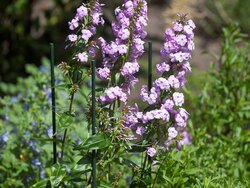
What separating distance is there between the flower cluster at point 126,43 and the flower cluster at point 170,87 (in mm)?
99

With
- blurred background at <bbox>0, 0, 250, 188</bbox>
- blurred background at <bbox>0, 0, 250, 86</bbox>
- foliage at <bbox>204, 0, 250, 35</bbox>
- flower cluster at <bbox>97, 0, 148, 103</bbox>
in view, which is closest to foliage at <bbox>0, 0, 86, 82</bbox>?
blurred background at <bbox>0, 0, 250, 86</bbox>

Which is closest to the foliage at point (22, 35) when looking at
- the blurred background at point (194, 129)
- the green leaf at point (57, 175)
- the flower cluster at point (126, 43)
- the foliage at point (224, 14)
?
the blurred background at point (194, 129)

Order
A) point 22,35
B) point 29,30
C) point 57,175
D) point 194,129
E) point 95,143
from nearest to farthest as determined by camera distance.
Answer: point 95,143, point 57,175, point 194,129, point 22,35, point 29,30

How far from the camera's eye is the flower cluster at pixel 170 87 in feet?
7.90

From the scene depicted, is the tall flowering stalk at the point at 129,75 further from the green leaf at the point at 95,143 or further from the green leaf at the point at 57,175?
the green leaf at the point at 57,175

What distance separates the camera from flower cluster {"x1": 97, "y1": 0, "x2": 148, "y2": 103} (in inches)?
94.9

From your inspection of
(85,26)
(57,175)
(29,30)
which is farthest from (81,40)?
(29,30)

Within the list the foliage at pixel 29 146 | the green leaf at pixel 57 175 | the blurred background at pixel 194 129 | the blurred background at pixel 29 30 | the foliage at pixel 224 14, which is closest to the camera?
the green leaf at pixel 57 175

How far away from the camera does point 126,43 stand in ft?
8.02

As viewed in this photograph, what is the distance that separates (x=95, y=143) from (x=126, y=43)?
392 mm

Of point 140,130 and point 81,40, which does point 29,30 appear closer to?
point 81,40

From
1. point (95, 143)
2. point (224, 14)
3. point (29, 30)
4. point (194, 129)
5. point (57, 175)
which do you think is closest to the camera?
point (95, 143)

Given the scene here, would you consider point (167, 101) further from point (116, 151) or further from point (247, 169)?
point (247, 169)

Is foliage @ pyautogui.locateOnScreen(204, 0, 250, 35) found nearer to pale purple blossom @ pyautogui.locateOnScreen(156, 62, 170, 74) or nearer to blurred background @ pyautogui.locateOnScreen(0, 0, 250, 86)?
blurred background @ pyautogui.locateOnScreen(0, 0, 250, 86)
